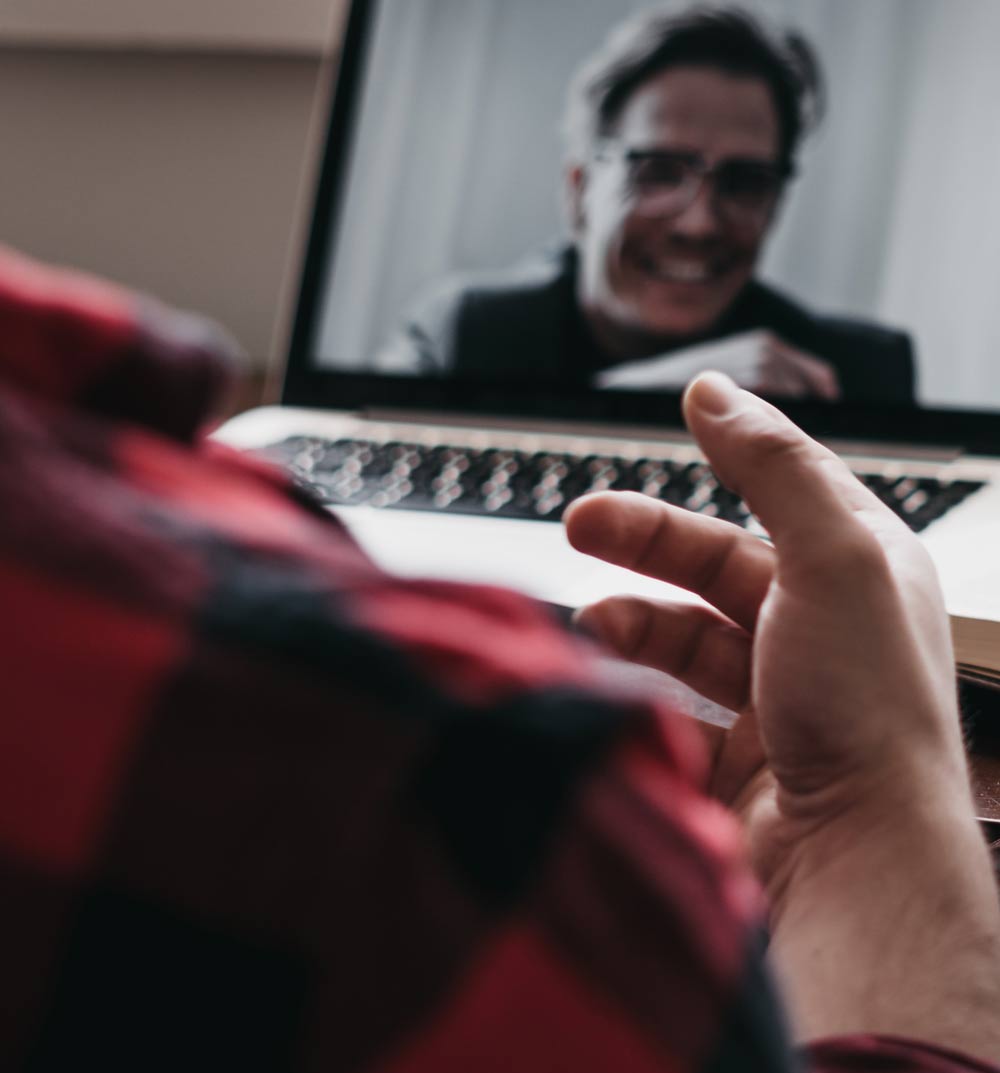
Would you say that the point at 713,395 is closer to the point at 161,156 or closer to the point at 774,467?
the point at 774,467

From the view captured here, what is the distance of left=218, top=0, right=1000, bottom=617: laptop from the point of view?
56 cm

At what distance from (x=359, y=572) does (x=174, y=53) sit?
1026 millimetres

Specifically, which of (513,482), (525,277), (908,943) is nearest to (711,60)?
(525,277)

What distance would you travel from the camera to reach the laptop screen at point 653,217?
693 millimetres

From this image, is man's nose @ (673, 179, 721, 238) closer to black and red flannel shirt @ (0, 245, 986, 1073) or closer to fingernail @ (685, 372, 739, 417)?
fingernail @ (685, 372, 739, 417)

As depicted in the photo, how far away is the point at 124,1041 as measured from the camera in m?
0.10

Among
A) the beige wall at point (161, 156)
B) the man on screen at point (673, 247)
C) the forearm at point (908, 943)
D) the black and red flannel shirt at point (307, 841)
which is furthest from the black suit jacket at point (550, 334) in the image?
the black and red flannel shirt at point (307, 841)

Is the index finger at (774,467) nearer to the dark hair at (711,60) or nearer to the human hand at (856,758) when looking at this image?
the human hand at (856,758)

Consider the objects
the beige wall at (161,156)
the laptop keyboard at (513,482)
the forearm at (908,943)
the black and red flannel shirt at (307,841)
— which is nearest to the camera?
the black and red flannel shirt at (307,841)

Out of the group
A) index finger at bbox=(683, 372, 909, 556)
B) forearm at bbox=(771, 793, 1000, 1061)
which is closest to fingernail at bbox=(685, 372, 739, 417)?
index finger at bbox=(683, 372, 909, 556)

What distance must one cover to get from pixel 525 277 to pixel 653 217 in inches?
3.9

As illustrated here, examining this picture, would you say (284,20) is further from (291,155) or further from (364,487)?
(364,487)

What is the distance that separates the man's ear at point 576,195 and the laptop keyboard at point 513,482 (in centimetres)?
23

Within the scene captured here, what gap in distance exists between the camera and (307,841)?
0.10 m
